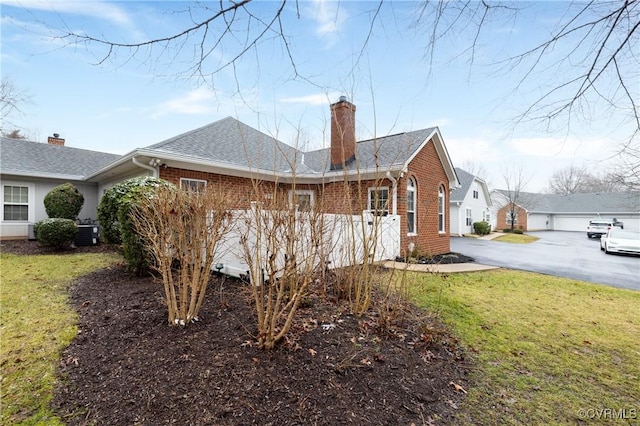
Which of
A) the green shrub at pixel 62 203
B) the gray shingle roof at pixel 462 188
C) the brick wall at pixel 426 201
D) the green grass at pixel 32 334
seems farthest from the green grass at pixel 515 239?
the green shrub at pixel 62 203

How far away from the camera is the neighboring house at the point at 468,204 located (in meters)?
25.7

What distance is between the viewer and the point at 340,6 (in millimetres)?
2650

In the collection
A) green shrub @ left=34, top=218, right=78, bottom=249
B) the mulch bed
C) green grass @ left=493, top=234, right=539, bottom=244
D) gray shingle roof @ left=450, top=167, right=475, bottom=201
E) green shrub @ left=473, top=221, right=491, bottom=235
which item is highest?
gray shingle roof @ left=450, top=167, right=475, bottom=201

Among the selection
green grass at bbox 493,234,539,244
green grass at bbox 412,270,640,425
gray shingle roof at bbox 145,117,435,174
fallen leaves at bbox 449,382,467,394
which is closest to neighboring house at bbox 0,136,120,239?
gray shingle roof at bbox 145,117,435,174

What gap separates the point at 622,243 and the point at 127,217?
2165 cm

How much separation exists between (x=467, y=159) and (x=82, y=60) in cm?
4635

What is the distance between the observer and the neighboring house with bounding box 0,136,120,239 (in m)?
12.2

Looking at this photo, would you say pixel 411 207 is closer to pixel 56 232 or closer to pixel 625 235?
pixel 56 232

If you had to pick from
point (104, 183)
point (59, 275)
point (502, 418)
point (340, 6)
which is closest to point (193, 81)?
Result: point (340, 6)

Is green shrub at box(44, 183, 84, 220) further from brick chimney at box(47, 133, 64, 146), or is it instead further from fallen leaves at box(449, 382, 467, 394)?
fallen leaves at box(449, 382, 467, 394)

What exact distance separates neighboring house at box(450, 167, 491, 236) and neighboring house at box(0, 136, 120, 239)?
25.7 m

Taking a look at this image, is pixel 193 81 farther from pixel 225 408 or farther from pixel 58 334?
pixel 58 334

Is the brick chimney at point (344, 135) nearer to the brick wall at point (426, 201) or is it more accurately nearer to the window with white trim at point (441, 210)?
the brick wall at point (426, 201)

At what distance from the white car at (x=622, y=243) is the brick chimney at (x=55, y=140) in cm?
3167
